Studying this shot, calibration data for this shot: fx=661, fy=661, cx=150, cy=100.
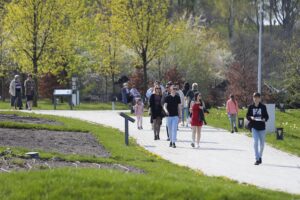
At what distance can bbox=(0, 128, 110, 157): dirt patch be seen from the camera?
18000mm

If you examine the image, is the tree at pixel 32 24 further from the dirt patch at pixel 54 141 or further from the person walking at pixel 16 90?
the dirt patch at pixel 54 141

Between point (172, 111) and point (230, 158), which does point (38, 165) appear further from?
point (172, 111)

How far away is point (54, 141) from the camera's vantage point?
20.1m

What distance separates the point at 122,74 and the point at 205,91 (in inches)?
323

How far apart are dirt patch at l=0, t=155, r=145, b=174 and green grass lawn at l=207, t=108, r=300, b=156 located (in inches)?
277

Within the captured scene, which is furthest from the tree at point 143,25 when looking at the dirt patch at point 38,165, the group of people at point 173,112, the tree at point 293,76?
the dirt patch at point 38,165

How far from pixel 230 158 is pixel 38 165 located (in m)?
6.29

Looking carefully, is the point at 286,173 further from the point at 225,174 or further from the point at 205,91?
the point at 205,91

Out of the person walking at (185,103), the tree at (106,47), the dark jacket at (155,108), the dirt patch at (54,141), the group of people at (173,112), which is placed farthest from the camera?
the tree at (106,47)

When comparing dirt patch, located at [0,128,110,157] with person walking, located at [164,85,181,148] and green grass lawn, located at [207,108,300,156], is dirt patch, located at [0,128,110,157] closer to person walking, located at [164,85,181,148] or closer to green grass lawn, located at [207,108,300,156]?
person walking, located at [164,85,181,148]

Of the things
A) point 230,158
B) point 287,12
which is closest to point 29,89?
point 230,158

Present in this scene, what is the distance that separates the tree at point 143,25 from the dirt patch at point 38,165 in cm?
2794

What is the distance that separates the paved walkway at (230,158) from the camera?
572 inches

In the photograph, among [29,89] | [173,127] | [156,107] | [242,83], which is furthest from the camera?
[242,83]
